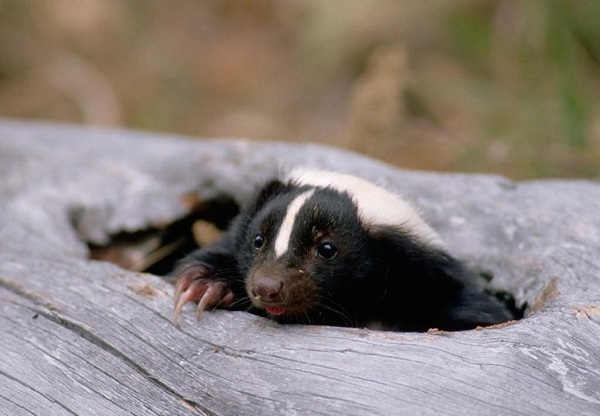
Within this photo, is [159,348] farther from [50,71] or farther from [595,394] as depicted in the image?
[50,71]

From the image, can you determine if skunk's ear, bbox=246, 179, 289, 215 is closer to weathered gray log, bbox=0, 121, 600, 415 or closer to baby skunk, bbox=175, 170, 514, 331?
baby skunk, bbox=175, 170, 514, 331

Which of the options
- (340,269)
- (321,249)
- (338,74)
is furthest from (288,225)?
(338,74)

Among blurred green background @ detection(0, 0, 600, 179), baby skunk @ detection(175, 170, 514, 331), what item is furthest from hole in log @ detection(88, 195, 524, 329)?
blurred green background @ detection(0, 0, 600, 179)

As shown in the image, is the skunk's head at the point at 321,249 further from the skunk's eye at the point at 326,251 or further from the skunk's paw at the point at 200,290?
the skunk's paw at the point at 200,290

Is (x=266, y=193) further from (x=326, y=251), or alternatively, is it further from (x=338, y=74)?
(x=338, y=74)

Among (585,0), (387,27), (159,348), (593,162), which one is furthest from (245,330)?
(387,27)

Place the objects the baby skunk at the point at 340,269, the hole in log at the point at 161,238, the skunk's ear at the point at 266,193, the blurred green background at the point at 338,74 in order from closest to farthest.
Result: the baby skunk at the point at 340,269
the skunk's ear at the point at 266,193
the hole in log at the point at 161,238
the blurred green background at the point at 338,74

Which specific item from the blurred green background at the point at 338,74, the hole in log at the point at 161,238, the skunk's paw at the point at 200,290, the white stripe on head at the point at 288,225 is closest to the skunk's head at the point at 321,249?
the white stripe on head at the point at 288,225
